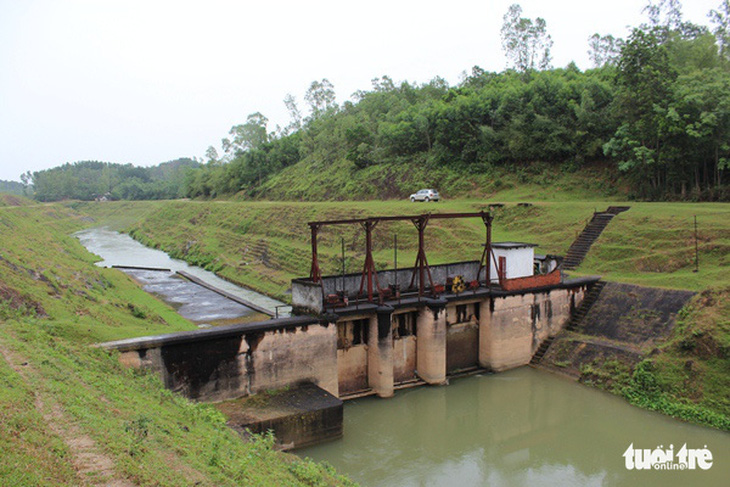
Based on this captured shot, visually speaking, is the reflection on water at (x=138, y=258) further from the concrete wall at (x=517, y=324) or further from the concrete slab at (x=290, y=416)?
the concrete slab at (x=290, y=416)

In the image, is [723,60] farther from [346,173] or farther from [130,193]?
[130,193]

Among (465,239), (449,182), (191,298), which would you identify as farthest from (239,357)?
(449,182)

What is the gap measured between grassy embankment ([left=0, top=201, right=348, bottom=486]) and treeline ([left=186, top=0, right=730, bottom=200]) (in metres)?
31.6

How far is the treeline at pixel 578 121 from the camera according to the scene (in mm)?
33406

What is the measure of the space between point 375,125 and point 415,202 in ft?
96.1

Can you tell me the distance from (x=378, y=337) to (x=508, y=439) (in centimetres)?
565

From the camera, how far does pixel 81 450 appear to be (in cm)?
796

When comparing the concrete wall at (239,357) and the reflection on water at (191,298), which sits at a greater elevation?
the concrete wall at (239,357)

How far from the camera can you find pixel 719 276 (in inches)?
890

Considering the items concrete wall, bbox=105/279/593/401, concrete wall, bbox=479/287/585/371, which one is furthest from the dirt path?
concrete wall, bbox=479/287/585/371

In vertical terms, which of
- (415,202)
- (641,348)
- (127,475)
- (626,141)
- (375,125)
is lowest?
(641,348)

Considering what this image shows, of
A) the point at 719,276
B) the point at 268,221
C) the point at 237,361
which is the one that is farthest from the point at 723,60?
the point at 237,361

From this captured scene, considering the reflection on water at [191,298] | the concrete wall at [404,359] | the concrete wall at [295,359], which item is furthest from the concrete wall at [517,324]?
the reflection on water at [191,298]

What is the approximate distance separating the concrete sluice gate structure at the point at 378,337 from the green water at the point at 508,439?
4.70ft
